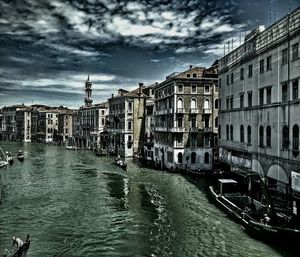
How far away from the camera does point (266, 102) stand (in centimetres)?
2183

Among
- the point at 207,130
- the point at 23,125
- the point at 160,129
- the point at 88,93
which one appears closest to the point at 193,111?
the point at 207,130

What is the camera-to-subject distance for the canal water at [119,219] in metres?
15.3

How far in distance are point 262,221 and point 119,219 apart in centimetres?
774

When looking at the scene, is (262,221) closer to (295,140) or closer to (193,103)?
(295,140)

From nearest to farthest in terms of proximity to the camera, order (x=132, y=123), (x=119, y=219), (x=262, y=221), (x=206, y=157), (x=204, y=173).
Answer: (x=262, y=221) → (x=119, y=219) → (x=204, y=173) → (x=206, y=157) → (x=132, y=123)

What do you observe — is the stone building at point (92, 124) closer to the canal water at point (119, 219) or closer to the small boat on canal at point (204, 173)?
the small boat on canal at point (204, 173)

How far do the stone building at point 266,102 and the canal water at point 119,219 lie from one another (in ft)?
13.9

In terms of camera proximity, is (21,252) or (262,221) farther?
(262,221)

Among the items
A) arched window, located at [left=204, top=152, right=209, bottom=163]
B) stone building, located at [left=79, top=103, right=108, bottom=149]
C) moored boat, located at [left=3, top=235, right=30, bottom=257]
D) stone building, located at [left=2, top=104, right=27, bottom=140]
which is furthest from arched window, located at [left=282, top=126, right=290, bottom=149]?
stone building, located at [left=2, top=104, right=27, bottom=140]

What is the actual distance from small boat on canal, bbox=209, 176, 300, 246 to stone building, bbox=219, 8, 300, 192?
2.13 m

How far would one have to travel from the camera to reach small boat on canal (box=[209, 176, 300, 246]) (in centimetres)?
1525

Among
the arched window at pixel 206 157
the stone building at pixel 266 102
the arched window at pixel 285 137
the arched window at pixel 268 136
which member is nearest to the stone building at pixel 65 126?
the arched window at pixel 206 157

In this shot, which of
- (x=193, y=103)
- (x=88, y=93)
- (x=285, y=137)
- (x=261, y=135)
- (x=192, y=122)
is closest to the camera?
(x=285, y=137)

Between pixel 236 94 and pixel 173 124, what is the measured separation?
452 inches
